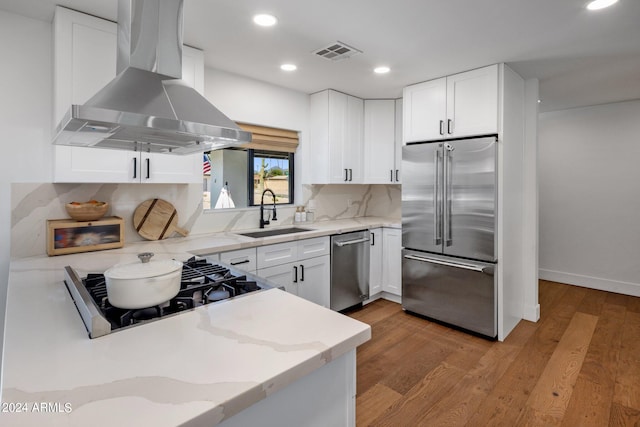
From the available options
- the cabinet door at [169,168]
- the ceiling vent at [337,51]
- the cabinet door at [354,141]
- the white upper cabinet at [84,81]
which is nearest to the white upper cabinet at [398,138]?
the cabinet door at [354,141]

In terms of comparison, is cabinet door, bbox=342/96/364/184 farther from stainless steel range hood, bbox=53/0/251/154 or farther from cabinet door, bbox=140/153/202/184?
stainless steel range hood, bbox=53/0/251/154

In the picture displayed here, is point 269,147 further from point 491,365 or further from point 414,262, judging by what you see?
point 491,365

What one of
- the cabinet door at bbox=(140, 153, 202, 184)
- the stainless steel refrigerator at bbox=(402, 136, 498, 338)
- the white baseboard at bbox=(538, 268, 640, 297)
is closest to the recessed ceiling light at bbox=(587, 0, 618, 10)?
the stainless steel refrigerator at bbox=(402, 136, 498, 338)

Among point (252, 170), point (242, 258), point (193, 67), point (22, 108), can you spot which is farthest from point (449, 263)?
point (22, 108)

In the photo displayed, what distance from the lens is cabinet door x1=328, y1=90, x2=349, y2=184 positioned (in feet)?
12.3

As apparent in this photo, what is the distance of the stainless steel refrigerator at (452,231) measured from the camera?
9.64 ft

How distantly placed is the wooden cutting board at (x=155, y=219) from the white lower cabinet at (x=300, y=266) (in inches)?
30.1

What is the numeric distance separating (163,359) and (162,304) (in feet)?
1.26

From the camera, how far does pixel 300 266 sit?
3057 mm

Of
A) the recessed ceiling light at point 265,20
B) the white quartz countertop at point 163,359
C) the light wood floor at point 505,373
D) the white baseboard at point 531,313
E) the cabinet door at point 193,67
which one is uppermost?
the recessed ceiling light at point 265,20

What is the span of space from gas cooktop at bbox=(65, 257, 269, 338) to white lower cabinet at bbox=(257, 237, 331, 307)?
3.31ft

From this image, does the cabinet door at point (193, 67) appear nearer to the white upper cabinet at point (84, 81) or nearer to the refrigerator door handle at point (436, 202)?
the white upper cabinet at point (84, 81)

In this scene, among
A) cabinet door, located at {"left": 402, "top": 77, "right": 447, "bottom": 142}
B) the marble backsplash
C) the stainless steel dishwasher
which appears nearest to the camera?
the marble backsplash

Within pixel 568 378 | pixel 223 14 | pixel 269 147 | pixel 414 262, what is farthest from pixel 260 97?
pixel 568 378
